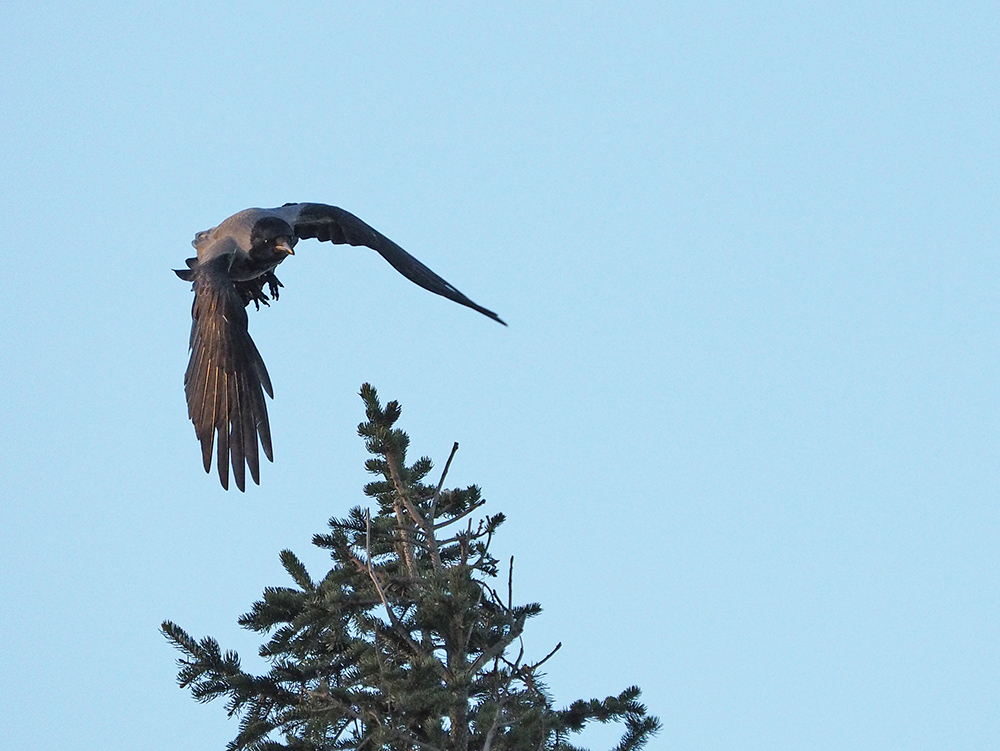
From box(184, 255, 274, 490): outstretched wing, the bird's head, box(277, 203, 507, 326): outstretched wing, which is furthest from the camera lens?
box(277, 203, 507, 326): outstretched wing

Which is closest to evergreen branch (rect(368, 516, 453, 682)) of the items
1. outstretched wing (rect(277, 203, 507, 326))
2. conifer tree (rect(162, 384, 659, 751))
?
conifer tree (rect(162, 384, 659, 751))

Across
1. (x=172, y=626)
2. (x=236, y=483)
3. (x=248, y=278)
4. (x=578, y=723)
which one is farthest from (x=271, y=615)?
(x=248, y=278)

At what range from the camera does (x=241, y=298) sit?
11.4 m

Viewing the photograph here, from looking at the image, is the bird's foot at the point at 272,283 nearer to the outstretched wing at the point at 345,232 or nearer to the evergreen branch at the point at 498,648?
the outstretched wing at the point at 345,232

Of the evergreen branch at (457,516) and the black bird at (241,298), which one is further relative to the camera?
the black bird at (241,298)

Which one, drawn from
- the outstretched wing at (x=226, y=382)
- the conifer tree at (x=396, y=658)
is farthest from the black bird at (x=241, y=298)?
the conifer tree at (x=396, y=658)

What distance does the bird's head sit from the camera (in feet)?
38.9

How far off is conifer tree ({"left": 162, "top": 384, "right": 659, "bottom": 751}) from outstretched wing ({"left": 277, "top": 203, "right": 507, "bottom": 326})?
14.1 feet

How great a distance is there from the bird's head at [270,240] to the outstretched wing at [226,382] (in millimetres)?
736

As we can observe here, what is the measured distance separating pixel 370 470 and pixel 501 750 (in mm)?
1994

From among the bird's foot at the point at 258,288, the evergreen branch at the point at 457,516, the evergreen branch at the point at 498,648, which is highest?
the bird's foot at the point at 258,288

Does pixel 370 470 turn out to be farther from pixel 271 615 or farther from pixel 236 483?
pixel 236 483

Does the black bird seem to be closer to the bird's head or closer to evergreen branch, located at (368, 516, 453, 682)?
the bird's head

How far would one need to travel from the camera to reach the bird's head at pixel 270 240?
38.9 ft
